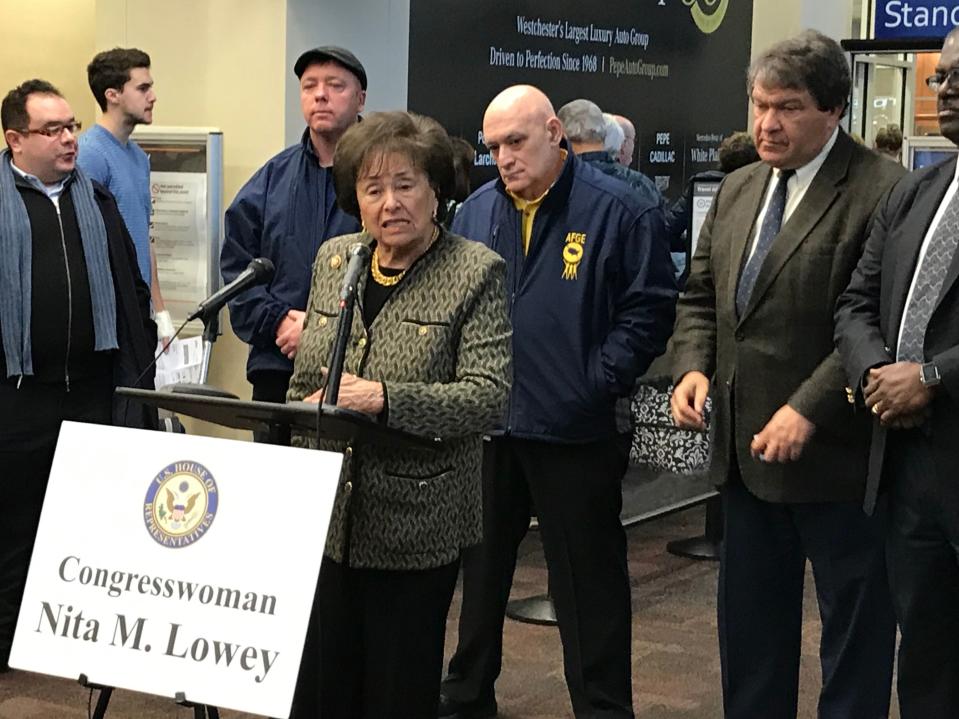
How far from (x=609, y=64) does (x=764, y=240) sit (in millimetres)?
5636

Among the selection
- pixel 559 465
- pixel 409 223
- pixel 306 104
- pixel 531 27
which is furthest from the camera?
pixel 531 27

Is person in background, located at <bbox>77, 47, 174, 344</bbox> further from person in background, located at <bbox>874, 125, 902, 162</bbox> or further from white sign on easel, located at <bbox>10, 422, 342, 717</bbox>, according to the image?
person in background, located at <bbox>874, 125, 902, 162</bbox>

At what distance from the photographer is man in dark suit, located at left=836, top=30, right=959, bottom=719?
324cm

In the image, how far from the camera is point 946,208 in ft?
10.9

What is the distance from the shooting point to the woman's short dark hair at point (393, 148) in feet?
10.4

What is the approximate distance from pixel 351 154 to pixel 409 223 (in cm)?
19

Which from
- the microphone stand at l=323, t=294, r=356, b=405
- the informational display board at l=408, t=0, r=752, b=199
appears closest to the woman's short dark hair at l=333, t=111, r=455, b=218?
the microphone stand at l=323, t=294, r=356, b=405

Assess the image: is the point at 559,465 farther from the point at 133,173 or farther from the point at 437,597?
the point at 133,173

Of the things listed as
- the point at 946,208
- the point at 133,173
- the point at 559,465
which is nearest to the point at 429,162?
the point at 946,208

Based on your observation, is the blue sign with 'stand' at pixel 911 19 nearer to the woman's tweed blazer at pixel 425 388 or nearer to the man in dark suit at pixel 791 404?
the man in dark suit at pixel 791 404

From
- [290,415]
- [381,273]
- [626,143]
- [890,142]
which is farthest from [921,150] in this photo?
[290,415]

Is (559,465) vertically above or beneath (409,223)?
beneath

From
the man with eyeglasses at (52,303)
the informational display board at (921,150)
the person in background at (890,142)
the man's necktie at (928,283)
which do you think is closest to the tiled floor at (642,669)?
the man with eyeglasses at (52,303)

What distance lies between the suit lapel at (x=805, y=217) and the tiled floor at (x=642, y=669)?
167cm
